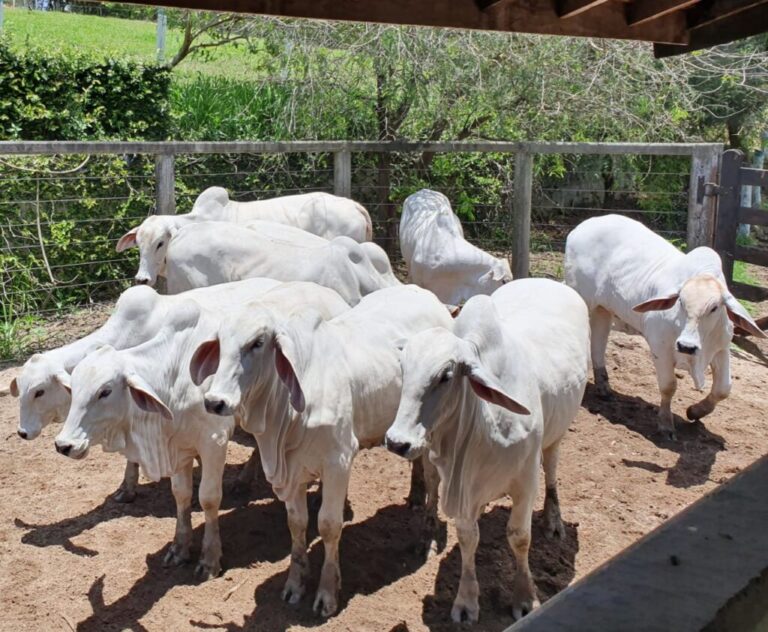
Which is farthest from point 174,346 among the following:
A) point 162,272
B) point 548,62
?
point 548,62

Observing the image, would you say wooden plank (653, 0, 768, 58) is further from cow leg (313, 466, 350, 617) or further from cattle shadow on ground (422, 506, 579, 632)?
cow leg (313, 466, 350, 617)

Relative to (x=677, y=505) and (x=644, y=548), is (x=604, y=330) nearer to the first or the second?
(x=677, y=505)

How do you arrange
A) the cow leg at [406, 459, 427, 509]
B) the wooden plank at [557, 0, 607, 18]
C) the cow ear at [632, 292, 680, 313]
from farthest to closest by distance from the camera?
1. the cow ear at [632, 292, 680, 313]
2. the cow leg at [406, 459, 427, 509]
3. the wooden plank at [557, 0, 607, 18]

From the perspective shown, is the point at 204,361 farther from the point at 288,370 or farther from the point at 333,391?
the point at 333,391

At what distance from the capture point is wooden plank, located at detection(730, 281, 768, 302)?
933 cm

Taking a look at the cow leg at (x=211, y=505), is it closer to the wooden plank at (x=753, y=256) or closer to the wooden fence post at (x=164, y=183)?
the wooden fence post at (x=164, y=183)

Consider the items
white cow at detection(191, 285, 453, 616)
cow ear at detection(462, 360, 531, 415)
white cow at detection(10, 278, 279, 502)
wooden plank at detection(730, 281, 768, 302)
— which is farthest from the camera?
wooden plank at detection(730, 281, 768, 302)

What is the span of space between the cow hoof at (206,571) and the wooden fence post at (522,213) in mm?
5102

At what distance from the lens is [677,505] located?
5637 millimetres

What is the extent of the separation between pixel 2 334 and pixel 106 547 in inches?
122

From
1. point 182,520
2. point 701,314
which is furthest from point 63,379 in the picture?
point 701,314

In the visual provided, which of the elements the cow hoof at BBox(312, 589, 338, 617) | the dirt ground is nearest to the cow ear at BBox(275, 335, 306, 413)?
the cow hoof at BBox(312, 589, 338, 617)

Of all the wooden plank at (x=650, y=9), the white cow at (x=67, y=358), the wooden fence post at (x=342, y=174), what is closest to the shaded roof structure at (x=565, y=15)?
the wooden plank at (x=650, y=9)

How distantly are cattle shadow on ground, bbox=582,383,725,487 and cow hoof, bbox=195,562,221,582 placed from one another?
9.13 ft
